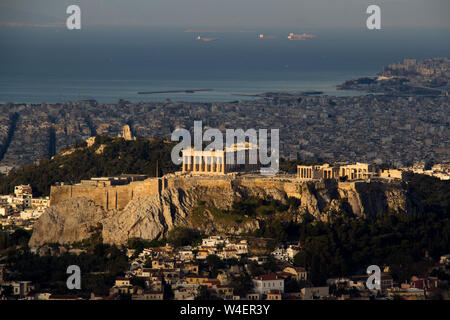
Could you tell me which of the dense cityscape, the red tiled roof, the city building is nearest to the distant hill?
the dense cityscape

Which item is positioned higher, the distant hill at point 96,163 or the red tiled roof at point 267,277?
the distant hill at point 96,163

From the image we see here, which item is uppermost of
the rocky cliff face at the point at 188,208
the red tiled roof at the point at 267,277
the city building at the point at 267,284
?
the rocky cliff face at the point at 188,208

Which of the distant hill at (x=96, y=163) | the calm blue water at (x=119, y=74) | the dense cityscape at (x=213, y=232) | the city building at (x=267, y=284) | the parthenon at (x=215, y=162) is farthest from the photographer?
the calm blue water at (x=119, y=74)

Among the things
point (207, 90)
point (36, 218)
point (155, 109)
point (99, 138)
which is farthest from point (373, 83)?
point (36, 218)

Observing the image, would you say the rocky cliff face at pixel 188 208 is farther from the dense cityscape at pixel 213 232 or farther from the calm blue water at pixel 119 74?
the calm blue water at pixel 119 74

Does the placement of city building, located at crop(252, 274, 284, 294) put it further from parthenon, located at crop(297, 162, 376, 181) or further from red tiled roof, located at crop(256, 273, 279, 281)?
parthenon, located at crop(297, 162, 376, 181)

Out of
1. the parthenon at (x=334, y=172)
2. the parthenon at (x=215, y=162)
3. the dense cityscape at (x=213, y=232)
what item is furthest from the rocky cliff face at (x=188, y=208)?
the parthenon at (x=215, y=162)
